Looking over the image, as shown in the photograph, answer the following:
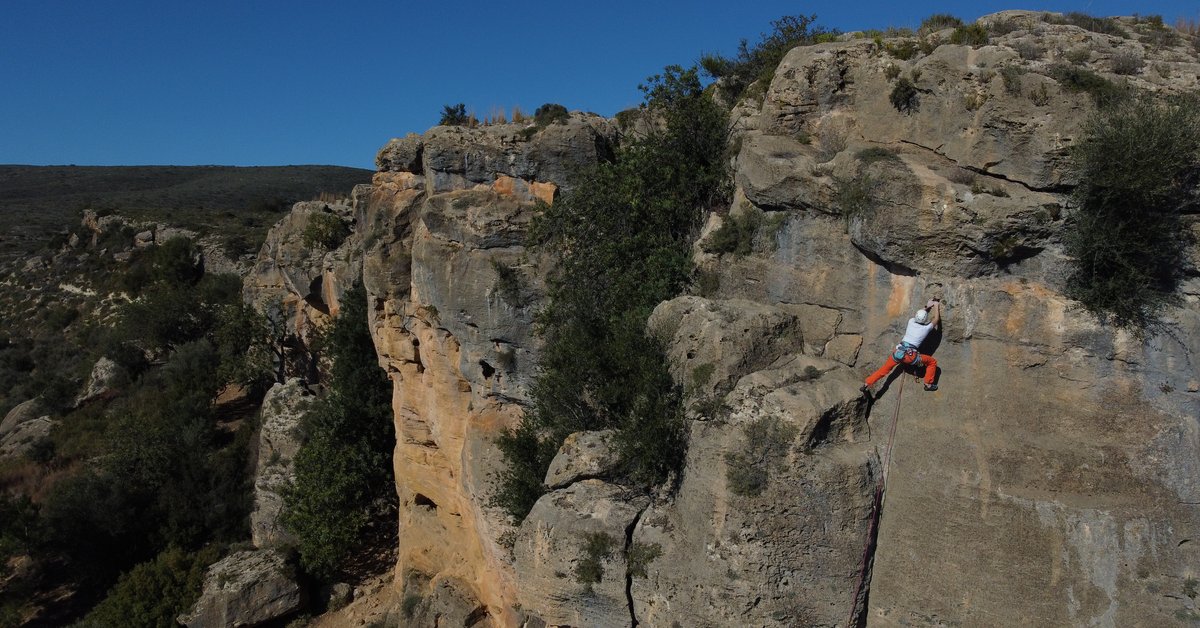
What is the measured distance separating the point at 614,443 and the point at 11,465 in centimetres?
2519

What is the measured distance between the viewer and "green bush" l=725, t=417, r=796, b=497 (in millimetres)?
7773

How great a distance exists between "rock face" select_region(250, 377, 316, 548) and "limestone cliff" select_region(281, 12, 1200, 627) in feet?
36.0

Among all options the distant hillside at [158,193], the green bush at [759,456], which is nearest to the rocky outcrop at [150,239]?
the distant hillside at [158,193]

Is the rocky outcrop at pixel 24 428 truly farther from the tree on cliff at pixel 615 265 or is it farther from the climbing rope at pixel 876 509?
the climbing rope at pixel 876 509

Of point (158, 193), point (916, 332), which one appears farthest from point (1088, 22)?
point (158, 193)

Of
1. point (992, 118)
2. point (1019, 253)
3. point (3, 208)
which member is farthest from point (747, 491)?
point (3, 208)

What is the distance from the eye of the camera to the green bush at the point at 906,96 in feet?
28.8

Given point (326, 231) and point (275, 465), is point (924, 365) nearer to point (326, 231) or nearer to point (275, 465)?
point (275, 465)

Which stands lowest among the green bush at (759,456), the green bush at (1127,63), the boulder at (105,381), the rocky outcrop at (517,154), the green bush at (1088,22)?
the boulder at (105,381)

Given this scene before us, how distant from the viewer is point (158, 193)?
205 feet

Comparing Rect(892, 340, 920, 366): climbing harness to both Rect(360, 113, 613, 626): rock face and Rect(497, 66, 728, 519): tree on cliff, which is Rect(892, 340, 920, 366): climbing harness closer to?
Rect(497, 66, 728, 519): tree on cliff

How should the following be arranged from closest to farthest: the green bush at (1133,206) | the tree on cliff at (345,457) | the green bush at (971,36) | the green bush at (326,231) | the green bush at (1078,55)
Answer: the green bush at (1133,206), the green bush at (1078,55), the green bush at (971,36), the tree on cliff at (345,457), the green bush at (326,231)

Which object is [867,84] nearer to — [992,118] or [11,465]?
[992,118]

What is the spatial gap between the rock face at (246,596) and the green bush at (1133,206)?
1627 cm
